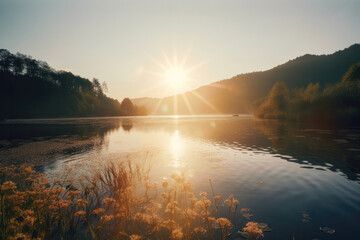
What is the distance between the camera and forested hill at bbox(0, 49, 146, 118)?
145m

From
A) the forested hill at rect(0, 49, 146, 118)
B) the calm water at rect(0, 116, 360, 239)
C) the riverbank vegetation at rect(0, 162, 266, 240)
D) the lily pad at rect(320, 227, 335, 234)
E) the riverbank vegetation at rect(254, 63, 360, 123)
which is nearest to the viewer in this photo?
the riverbank vegetation at rect(0, 162, 266, 240)

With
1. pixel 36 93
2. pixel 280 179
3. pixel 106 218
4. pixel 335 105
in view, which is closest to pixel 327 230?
pixel 280 179

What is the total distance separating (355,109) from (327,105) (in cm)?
783

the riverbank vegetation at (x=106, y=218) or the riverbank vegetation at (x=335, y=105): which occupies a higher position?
the riverbank vegetation at (x=335, y=105)

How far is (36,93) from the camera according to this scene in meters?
162

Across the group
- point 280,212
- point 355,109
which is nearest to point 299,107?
point 355,109

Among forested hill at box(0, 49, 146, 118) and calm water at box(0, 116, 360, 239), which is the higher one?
forested hill at box(0, 49, 146, 118)

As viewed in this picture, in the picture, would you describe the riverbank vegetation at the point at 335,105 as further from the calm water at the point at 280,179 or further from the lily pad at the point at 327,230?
the lily pad at the point at 327,230

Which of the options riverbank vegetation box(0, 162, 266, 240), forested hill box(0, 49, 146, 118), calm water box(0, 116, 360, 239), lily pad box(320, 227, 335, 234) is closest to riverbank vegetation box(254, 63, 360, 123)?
calm water box(0, 116, 360, 239)

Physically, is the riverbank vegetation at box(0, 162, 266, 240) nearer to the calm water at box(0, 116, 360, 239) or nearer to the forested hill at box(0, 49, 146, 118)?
the calm water at box(0, 116, 360, 239)

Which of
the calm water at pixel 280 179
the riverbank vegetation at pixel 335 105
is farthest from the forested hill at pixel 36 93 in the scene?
the riverbank vegetation at pixel 335 105

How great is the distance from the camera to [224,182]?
13273 mm

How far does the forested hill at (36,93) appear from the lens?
145000 millimetres

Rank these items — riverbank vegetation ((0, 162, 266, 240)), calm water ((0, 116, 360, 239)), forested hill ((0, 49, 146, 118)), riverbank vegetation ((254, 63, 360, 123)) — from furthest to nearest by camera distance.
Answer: forested hill ((0, 49, 146, 118)), riverbank vegetation ((254, 63, 360, 123)), calm water ((0, 116, 360, 239)), riverbank vegetation ((0, 162, 266, 240))
